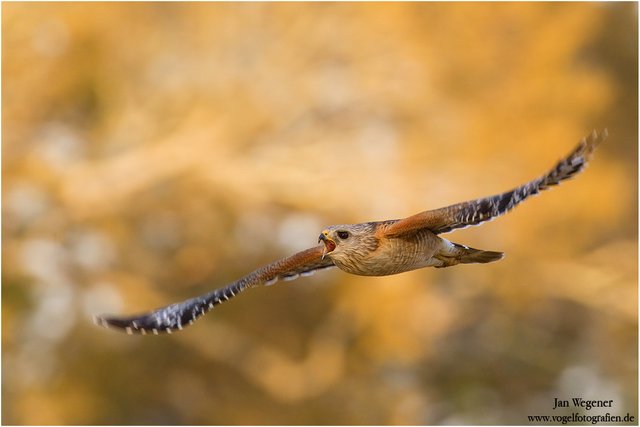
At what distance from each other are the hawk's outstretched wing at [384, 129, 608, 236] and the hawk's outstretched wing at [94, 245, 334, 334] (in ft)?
1.65

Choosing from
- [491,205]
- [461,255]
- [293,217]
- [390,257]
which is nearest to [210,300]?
[390,257]

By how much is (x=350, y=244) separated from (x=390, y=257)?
6.8 inches

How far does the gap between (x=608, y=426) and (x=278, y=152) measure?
5.62 meters

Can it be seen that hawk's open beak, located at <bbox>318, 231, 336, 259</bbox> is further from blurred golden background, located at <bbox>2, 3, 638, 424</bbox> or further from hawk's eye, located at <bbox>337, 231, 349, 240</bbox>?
blurred golden background, located at <bbox>2, 3, 638, 424</bbox>

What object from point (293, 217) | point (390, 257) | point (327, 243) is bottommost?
point (390, 257)

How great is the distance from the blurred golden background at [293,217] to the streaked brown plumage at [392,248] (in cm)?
763

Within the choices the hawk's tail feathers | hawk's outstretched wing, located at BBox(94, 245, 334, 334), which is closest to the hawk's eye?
hawk's outstretched wing, located at BBox(94, 245, 334, 334)

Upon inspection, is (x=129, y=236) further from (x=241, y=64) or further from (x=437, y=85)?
(x=437, y=85)

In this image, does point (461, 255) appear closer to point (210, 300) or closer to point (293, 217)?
point (210, 300)

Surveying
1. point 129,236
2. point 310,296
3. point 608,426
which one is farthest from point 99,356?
point 608,426

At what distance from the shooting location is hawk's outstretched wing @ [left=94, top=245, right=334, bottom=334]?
13.9ft

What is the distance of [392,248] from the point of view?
12.8 feet

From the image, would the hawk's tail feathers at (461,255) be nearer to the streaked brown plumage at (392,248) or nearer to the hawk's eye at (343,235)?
the streaked brown plumage at (392,248)

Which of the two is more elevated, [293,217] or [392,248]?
[293,217]
